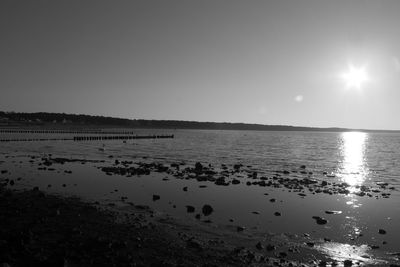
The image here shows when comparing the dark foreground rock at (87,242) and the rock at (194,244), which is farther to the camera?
the rock at (194,244)

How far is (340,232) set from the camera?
1903 cm

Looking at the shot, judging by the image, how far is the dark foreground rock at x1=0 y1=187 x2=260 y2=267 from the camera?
12.6 m

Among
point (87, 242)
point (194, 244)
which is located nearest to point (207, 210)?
point (194, 244)

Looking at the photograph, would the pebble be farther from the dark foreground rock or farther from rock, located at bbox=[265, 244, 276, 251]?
rock, located at bbox=[265, 244, 276, 251]

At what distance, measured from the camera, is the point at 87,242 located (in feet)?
46.8

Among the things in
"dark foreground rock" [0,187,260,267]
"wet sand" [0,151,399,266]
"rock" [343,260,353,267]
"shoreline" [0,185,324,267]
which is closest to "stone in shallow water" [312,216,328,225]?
"wet sand" [0,151,399,266]

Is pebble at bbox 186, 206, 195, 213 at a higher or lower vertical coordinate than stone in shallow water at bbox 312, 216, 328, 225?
higher

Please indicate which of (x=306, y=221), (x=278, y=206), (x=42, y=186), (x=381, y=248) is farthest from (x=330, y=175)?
(x=42, y=186)

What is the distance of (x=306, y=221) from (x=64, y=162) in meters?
33.7

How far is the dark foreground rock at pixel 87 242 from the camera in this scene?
41.3ft

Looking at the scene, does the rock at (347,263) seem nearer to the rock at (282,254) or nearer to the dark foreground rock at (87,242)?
the rock at (282,254)

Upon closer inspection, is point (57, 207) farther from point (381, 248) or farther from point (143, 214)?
point (381, 248)

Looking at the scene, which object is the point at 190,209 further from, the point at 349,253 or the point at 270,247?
the point at 349,253

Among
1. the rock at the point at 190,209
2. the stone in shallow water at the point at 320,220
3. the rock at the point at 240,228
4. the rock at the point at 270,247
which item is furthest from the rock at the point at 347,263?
the rock at the point at 190,209
